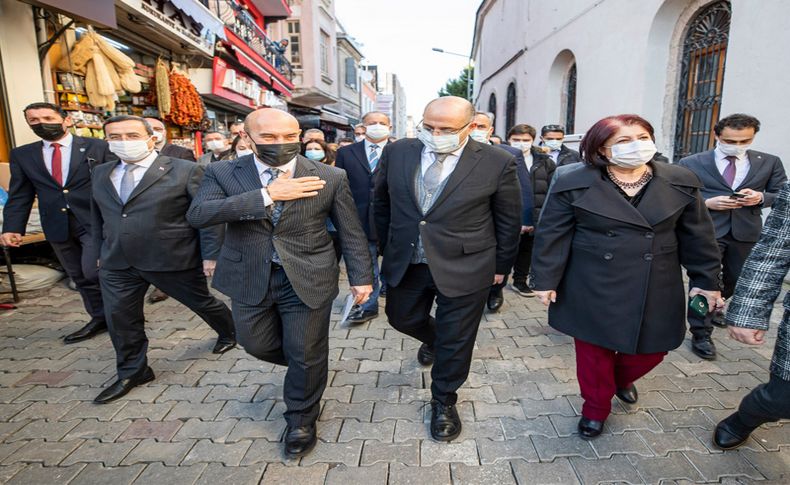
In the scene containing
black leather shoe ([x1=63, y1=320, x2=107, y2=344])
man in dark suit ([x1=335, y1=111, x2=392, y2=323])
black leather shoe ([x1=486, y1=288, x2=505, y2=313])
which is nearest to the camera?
A: black leather shoe ([x1=63, y1=320, x2=107, y2=344])

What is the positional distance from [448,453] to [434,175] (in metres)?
1.63

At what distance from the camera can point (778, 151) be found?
5.71 meters

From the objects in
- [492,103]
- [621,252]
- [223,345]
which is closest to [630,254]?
[621,252]

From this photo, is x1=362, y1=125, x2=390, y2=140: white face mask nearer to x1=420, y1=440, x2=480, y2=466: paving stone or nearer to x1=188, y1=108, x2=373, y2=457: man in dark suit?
x1=188, y1=108, x2=373, y2=457: man in dark suit

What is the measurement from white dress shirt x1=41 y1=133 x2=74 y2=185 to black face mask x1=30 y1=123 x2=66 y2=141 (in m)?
0.05

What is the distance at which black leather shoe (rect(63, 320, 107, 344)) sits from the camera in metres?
4.23

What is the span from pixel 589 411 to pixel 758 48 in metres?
5.82

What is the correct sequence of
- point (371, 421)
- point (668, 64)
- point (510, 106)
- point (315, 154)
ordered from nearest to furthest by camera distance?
point (371, 421), point (315, 154), point (668, 64), point (510, 106)

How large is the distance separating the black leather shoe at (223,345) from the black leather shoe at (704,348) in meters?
3.99

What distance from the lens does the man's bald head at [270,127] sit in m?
2.50

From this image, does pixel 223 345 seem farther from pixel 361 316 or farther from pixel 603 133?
pixel 603 133

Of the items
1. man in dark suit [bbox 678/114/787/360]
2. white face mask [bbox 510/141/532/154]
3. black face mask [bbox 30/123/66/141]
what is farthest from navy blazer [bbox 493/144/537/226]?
black face mask [bbox 30/123/66/141]

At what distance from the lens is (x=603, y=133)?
2.50m

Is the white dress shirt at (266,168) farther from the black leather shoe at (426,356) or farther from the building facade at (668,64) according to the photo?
the building facade at (668,64)
